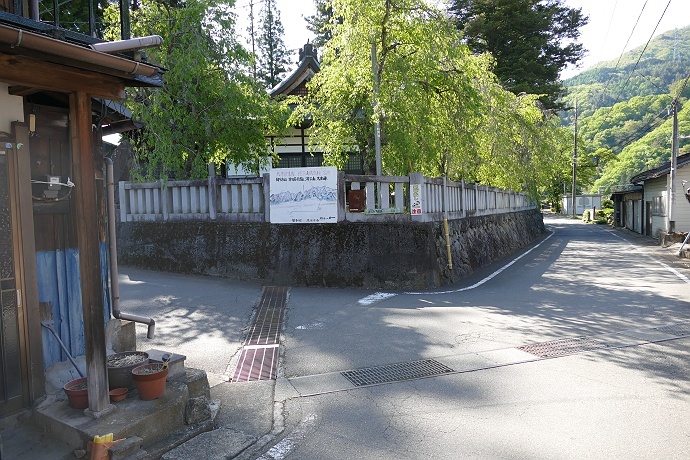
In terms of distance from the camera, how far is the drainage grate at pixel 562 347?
21.5 feet

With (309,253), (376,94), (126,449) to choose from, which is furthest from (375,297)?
(126,449)

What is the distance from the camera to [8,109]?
4359 millimetres

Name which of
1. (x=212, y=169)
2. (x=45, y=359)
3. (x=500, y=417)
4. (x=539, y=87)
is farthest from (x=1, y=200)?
(x=539, y=87)

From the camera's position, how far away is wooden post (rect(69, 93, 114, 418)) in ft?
13.1

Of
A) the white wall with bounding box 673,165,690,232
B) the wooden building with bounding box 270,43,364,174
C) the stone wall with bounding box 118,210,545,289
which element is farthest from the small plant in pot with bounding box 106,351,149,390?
the white wall with bounding box 673,165,690,232

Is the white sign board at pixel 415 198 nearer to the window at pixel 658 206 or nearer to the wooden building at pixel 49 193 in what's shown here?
the wooden building at pixel 49 193

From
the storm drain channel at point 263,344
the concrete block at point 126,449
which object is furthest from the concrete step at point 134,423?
the storm drain channel at point 263,344

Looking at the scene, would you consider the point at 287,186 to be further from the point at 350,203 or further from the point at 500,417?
the point at 500,417

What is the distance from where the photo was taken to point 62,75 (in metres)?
3.88

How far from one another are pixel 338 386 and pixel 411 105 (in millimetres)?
8627

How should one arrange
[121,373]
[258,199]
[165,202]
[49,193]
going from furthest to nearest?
[165,202]
[258,199]
[49,193]
[121,373]

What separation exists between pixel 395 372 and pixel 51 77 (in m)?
4.55

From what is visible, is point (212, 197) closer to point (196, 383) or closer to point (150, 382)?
point (196, 383)

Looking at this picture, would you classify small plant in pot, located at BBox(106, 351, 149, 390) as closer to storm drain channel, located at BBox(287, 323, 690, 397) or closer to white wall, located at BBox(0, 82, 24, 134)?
storm drain channel, located at BBox(287, 323, 690, 397)
